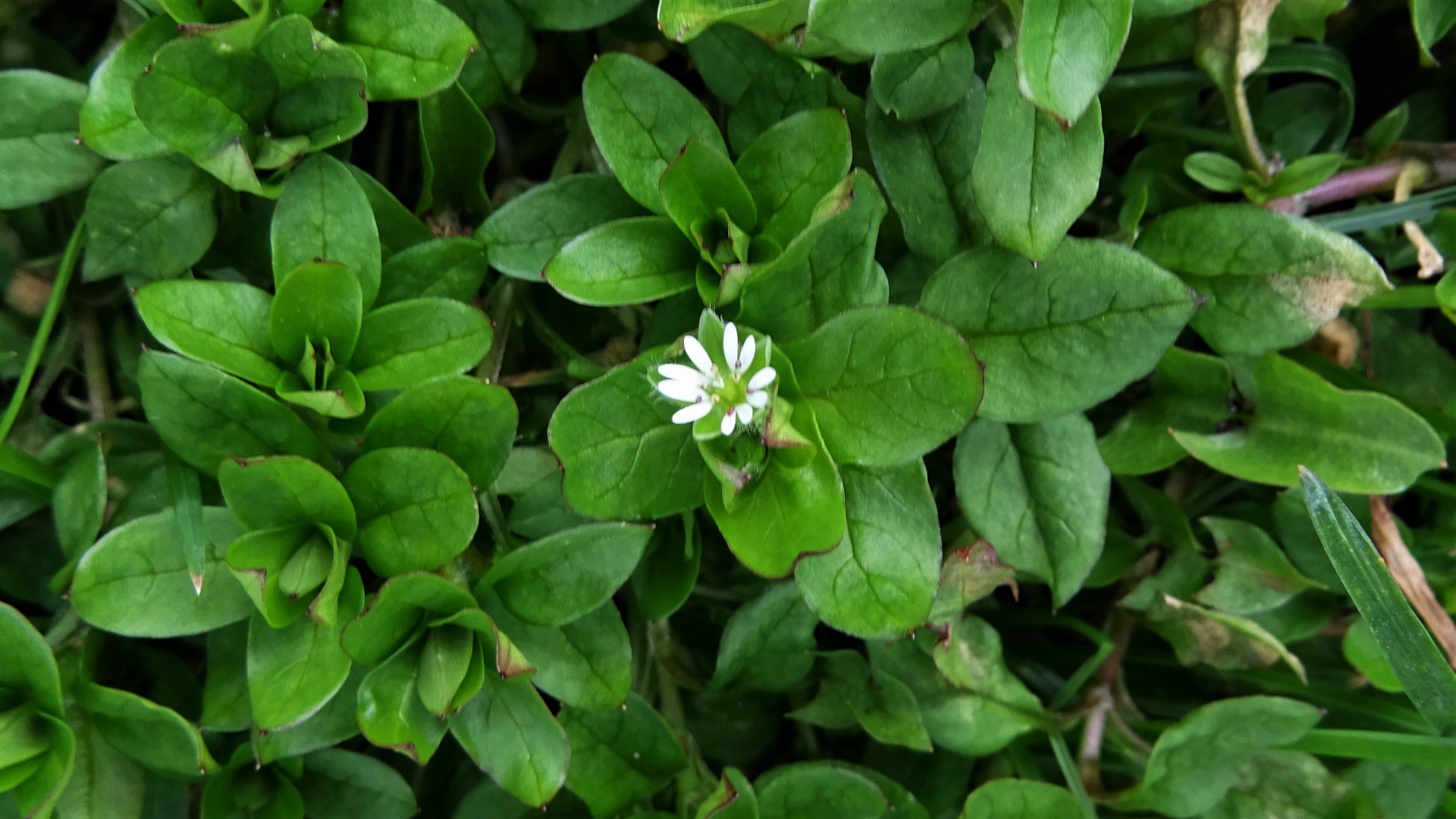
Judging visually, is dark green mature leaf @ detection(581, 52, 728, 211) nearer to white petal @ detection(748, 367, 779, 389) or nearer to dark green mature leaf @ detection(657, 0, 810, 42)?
dark green mature leaf @ detection(657, 0, 810, 42)

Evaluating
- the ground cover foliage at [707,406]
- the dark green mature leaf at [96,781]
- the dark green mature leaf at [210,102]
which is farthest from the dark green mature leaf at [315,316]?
the dark green mature leaf at [96,781]

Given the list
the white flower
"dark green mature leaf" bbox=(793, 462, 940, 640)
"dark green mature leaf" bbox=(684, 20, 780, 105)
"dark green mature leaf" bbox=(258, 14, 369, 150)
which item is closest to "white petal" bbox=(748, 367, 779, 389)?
the white flower

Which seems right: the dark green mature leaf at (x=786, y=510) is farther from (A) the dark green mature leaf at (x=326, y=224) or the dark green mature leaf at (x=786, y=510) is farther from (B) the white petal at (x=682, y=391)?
(A) the dark green mature leaf at (x=326, y=224)

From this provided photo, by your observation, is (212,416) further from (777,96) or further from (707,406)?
(777,96)

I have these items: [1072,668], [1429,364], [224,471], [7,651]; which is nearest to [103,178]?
[224,471]

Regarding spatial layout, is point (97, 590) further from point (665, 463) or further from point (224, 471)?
point (665, 463)

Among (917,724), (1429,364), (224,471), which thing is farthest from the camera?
(1429,364)
